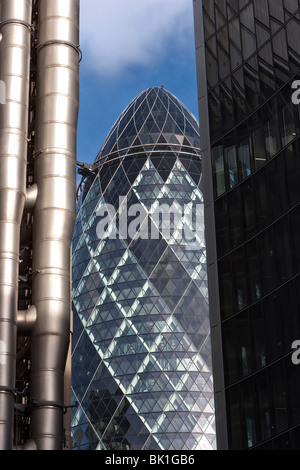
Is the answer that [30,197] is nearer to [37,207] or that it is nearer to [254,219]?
[37,207]

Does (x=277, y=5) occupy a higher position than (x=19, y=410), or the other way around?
(x=277, y=5)

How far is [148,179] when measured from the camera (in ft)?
326

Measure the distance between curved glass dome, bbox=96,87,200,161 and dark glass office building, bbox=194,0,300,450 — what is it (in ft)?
199

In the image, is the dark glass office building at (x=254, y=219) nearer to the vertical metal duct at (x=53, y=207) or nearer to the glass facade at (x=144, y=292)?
the vertical metal duct at (x=53, y=207)

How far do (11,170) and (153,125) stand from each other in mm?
59842

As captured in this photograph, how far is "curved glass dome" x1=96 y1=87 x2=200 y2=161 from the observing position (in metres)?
102

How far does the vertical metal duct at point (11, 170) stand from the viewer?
39.6m

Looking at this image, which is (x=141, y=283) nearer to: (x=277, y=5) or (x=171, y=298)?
(x=171, y=298)

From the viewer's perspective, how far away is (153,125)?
102562 millimetres

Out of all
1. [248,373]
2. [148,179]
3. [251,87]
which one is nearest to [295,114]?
[251,87]

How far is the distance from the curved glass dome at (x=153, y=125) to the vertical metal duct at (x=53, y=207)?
171 ft

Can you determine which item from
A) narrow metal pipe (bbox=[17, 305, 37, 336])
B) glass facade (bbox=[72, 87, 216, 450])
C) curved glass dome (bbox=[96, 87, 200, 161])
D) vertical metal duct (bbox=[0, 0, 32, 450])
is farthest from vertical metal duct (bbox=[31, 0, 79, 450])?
curved glass dome (bbox=[96, 87, 200, 161])

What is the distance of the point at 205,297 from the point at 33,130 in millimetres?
49029

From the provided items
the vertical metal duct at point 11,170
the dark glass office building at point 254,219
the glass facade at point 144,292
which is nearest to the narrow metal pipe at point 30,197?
the vertical metal duct at point 11,170
